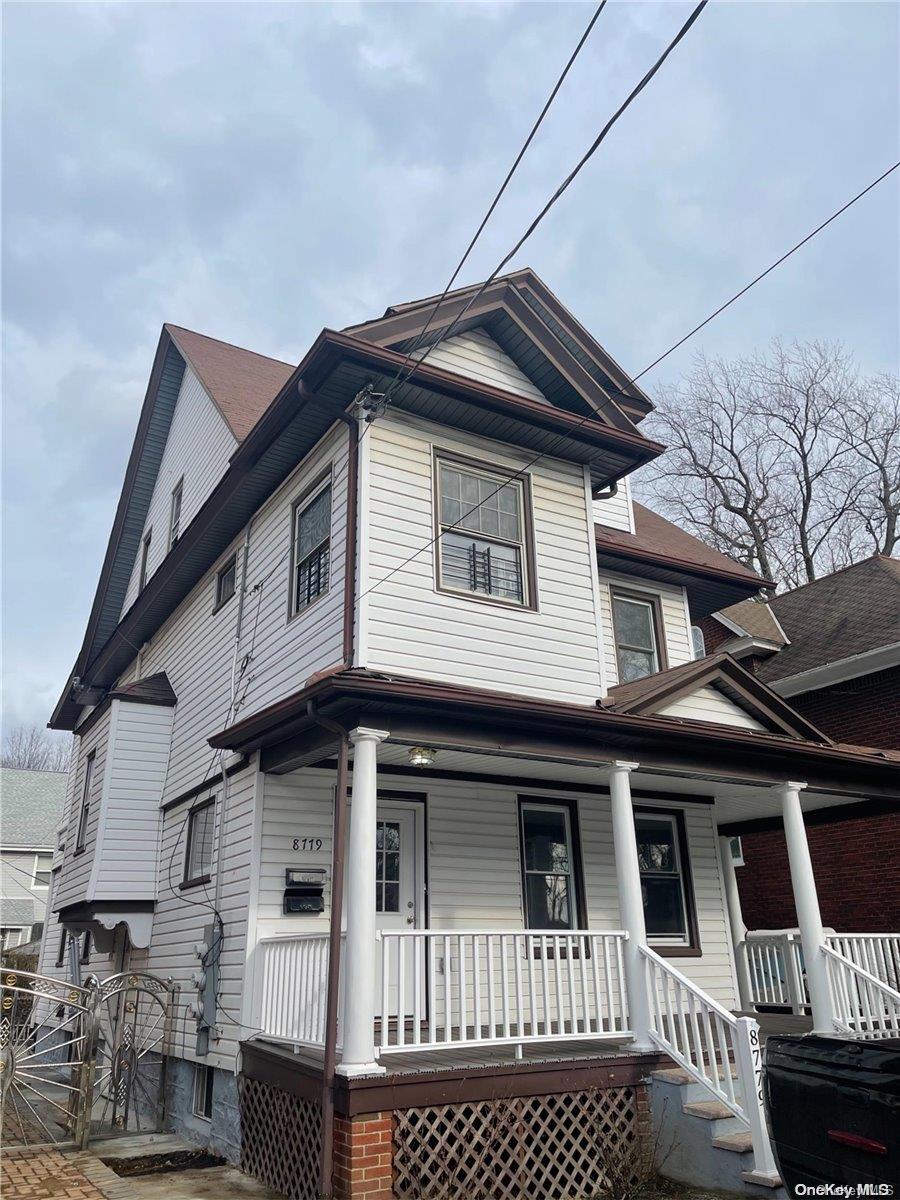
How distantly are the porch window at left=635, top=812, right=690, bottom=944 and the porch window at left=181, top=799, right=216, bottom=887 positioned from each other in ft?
16.4

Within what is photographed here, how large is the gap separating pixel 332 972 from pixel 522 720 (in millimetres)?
2590

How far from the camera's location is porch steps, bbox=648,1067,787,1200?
6504mm

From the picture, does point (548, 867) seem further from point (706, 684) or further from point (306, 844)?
point (306, 844)

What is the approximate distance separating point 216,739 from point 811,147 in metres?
7.15

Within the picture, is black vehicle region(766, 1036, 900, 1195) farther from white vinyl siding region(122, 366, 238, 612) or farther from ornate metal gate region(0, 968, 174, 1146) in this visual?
white vinyl siding region(122, 366, 238, 612)

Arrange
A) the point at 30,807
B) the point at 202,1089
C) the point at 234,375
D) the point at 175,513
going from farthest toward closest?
the point at 30,807 → the point at 175,513 → the point at 234,375 → the point at 202,1089

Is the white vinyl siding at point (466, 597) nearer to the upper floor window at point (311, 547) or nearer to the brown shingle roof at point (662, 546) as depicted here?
the upper floor window at point (311, 547)

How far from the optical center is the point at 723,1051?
686 centimetres

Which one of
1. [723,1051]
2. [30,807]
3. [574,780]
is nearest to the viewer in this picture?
[723,1051]

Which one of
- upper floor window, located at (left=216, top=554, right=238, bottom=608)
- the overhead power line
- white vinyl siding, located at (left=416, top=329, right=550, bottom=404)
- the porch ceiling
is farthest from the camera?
upper floor window, located at (left=216, top=554, right=238, bottom=608)

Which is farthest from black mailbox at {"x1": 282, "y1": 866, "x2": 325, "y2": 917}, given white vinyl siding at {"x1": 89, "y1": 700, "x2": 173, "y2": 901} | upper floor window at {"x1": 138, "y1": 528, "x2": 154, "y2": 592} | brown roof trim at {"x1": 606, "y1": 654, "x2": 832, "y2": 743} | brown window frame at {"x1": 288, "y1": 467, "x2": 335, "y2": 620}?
upper floor window at {"x1": 138, "y1": 528, "x2": 154, "y2": 592}

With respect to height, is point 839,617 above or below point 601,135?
above

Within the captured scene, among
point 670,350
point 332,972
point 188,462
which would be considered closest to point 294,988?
point 332,972

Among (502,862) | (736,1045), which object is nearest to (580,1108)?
(736,1045)
